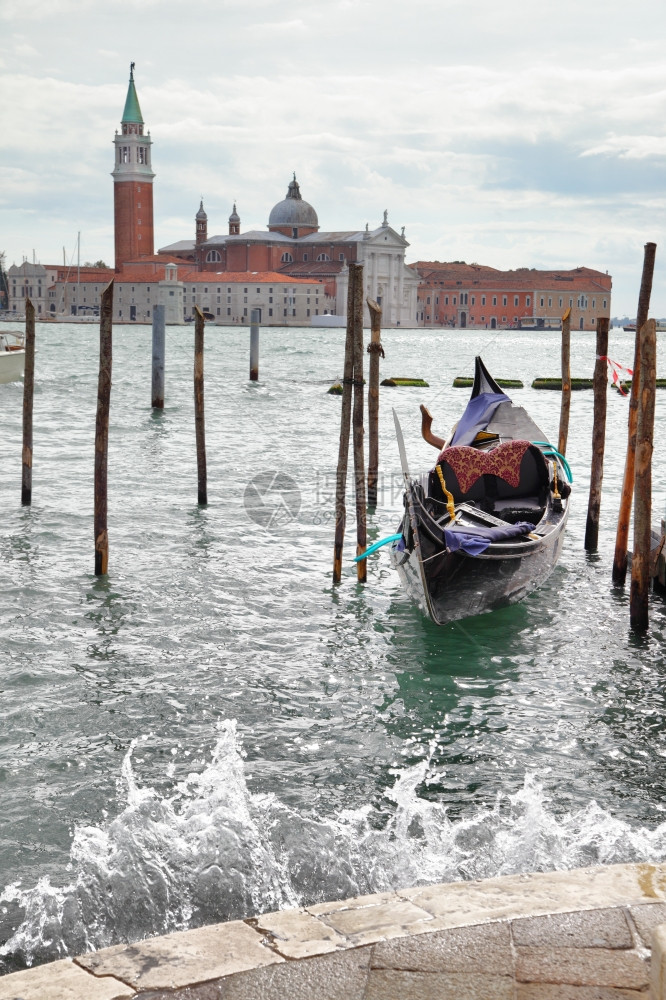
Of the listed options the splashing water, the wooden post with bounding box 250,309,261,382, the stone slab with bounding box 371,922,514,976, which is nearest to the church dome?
the wooden post with bounding box 250,309,261,382

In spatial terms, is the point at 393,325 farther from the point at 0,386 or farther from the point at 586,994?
the point at 586,994

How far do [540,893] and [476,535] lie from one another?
292cm

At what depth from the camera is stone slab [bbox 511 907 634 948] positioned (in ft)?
6.40

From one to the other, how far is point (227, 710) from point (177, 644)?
853 mm

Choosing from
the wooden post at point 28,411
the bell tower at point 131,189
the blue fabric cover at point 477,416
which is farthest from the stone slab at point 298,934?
the bell tower at point 131,189

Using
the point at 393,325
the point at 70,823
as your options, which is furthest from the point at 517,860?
the point at 393,325

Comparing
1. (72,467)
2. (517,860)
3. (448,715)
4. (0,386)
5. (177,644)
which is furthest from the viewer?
(0,386)

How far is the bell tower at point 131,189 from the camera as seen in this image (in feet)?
218

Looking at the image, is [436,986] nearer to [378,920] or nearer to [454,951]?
[454,951]

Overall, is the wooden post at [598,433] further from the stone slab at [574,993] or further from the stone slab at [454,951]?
the stone slab at [574,993]

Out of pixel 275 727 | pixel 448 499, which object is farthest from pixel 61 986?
pixel 448 499

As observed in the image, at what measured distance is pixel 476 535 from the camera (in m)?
5.01

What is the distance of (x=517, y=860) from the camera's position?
2.86 m

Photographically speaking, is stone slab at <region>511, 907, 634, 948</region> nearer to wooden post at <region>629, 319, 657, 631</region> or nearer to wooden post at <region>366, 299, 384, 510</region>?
wooden post at <region>629, 319, 657, 631</region>
